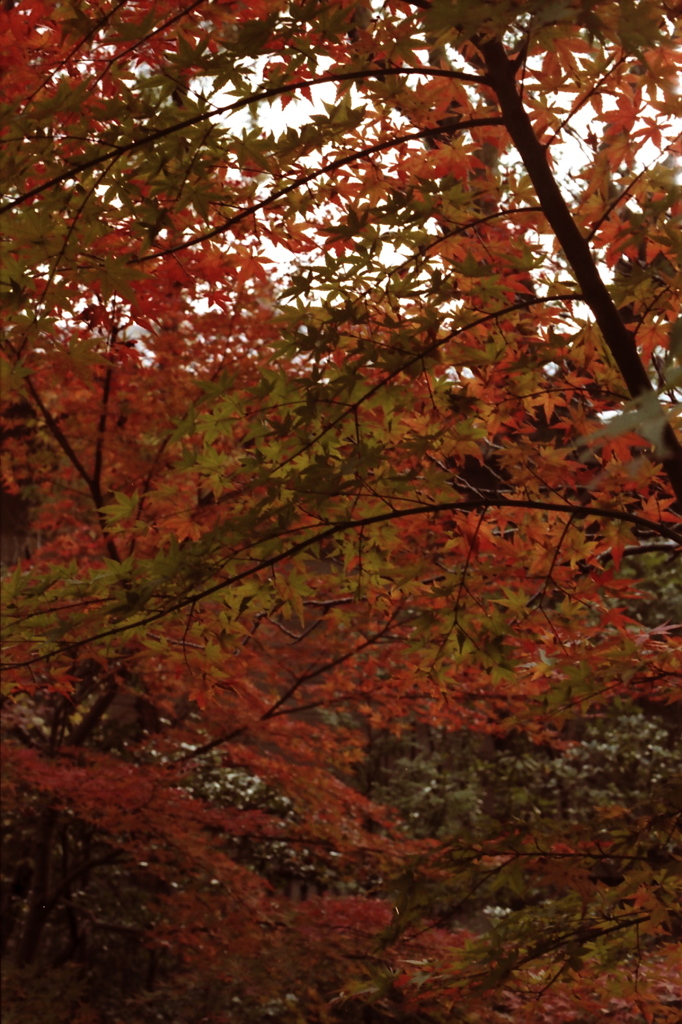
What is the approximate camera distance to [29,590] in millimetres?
2322

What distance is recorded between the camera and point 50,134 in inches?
79.7

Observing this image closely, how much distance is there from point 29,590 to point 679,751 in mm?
7472

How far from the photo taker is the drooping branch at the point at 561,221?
189 centimetres

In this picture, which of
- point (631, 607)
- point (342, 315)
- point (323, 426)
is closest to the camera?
point (342, 315)

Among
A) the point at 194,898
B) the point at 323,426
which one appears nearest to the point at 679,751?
the point at 194,898

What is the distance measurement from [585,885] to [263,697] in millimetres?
4659

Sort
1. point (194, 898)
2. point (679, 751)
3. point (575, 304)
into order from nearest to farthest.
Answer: point (575, 304) → point (194, 898) → point (679, 751)

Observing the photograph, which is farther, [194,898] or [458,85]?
[194,898]

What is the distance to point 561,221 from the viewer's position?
193 centimetres

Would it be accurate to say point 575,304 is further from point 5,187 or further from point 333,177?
point 5,187

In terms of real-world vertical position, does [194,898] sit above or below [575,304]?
below

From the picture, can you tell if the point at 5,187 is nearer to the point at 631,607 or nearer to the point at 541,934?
the point at 541,934

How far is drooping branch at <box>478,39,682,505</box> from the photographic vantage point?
189 centimetres

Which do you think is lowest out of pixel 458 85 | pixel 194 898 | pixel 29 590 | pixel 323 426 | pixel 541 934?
pixel 194 898
